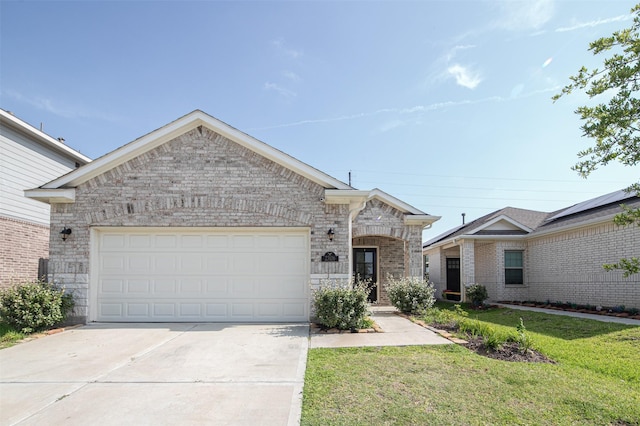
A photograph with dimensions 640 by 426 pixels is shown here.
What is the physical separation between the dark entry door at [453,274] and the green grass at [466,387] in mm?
13362

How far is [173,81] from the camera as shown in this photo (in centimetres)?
1151

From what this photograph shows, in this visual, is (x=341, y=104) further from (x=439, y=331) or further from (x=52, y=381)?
(x=52, y=381)

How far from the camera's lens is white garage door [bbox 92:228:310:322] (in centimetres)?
958

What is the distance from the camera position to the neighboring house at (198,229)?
945cm

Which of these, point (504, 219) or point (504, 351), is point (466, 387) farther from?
point (504, 219)

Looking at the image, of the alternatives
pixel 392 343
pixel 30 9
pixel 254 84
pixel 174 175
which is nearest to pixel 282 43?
pixel 254 84

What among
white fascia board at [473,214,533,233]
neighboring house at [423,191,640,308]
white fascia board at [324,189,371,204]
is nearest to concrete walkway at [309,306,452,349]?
white fascia board at [324,189,371,204]

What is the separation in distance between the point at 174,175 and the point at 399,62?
698 cm

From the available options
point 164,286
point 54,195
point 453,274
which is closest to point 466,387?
point 164,286

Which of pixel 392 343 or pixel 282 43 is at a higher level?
pixel 282 43

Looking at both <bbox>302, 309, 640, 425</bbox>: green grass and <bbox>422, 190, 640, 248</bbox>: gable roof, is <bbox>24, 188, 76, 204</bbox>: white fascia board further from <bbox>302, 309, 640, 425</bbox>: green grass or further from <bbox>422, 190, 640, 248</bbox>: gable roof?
<bbox>422, 190, 640, 248</bbox>: gable roof

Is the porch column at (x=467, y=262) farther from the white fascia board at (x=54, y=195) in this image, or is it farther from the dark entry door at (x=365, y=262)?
the white fascia board at (x=54, y=195)

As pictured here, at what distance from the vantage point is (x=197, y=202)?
31.1 feet

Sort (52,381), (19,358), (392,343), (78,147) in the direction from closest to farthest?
(52,381) < (19,358) < (392,343) < (78,147)
